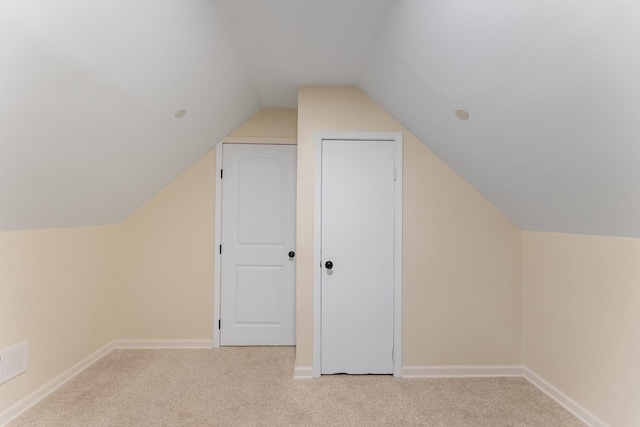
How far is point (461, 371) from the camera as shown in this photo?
2.85 metres

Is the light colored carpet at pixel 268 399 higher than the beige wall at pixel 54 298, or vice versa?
the beige wall at pixel 54 298

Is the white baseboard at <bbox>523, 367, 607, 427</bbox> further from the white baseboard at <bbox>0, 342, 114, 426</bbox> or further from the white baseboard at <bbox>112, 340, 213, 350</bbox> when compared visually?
the white baseboard at <bbox>0, 342, 114, 426</bbox>

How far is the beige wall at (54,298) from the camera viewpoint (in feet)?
7.32

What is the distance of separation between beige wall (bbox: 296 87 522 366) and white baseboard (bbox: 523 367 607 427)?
0.15 meters

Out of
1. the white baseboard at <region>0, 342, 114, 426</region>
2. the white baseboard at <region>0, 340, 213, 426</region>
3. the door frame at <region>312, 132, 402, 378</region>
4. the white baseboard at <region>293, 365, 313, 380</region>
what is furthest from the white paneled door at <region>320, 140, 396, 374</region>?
the white baseboard at <region>0, 342, 114, 426</region>

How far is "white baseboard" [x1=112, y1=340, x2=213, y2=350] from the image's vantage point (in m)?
3.36

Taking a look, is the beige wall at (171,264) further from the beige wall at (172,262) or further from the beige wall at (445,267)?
the beige wall at (445,267)

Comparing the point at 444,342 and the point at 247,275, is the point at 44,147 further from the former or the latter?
the point at 444,342

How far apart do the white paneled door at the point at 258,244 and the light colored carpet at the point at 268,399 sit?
19.5 inches

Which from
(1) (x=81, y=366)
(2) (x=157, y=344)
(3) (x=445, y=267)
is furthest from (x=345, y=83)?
(1) (x=81, y=366)

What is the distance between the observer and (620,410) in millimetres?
1998

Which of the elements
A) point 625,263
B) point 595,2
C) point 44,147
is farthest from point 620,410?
point 44,147

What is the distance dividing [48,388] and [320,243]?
2.17m

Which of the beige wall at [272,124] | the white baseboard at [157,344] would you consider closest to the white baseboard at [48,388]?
the white baseboard at [157,344]
